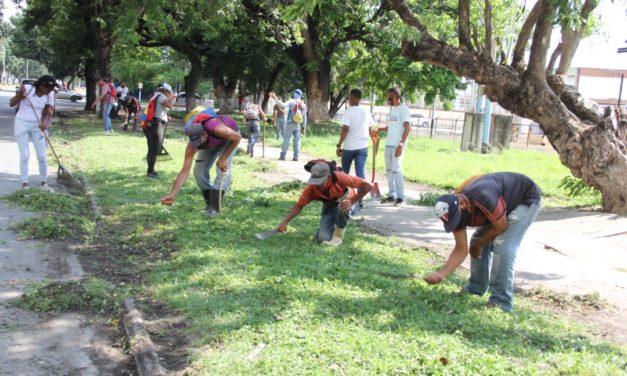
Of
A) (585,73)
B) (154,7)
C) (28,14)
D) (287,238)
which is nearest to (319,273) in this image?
(287,238)

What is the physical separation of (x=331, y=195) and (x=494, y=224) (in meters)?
2.29

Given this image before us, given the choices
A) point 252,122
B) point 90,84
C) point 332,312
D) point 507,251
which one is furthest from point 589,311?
point 90,84

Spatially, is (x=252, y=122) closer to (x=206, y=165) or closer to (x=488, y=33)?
(x=488, y=33)

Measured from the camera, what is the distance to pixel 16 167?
12.2 meters

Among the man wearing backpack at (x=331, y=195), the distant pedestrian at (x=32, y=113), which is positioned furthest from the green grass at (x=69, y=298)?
the distant pedestrian at (x=32, y=113)

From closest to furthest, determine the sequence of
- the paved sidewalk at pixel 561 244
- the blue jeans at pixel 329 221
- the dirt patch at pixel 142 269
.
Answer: the dirt patch at pixel 142 269 → the paved sidewalk at pixel 561 244 → the blue jeans at pixel 329 221

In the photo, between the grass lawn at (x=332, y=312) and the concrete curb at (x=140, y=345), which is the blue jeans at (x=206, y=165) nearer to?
the grass lawn at (x=332, y=312)

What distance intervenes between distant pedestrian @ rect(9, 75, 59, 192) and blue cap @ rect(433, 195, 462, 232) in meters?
6.91

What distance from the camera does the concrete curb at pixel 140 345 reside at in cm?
389

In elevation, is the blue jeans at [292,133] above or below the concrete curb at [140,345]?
above

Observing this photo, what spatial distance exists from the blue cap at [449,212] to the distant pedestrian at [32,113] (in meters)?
6.91

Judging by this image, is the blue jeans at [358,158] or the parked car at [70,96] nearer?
the blue jeans at [358,158]

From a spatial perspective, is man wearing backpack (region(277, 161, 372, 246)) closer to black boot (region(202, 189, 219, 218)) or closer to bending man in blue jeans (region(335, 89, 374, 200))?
black boot (region(202, 189, 219, 218))

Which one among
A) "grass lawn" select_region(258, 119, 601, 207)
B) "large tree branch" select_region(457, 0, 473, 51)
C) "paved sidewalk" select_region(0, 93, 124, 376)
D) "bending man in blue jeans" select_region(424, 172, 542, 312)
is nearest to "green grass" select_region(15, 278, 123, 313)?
"paved sidewalk" select_region(0, 93, 124, 376)
